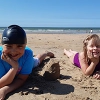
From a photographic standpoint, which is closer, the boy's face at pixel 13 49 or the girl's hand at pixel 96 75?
the boy's face at pixel 13 49

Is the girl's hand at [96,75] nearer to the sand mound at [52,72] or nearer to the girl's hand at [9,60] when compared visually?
the sand mound at [52,72]

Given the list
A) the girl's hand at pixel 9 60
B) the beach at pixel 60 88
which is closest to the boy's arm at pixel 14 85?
the beach at pixel 60 88

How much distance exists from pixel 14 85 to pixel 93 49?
178 cm

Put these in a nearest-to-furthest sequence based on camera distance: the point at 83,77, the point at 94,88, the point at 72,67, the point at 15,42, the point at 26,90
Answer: the point at 15,42, the point at 26,90, the point at 94,88, the point at 83,77, the point at 72,67

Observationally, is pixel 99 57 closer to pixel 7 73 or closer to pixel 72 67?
pixel 72 67

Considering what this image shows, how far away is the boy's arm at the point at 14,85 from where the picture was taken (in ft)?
9.42

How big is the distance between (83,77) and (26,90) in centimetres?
130

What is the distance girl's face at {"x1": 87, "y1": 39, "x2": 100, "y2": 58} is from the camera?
3.92m

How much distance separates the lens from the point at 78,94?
3.05 metres

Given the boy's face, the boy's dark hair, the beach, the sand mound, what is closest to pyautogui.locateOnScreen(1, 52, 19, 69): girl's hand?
the boy's face

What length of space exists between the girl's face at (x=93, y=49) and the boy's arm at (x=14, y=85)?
1486mm

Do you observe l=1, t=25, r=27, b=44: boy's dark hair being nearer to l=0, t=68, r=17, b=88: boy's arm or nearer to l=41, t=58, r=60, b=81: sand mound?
l=0, t=68, r=17, b=88: boy's arm

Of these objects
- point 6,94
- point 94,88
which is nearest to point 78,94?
point 94,88

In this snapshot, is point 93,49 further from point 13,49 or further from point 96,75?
point 13,49
